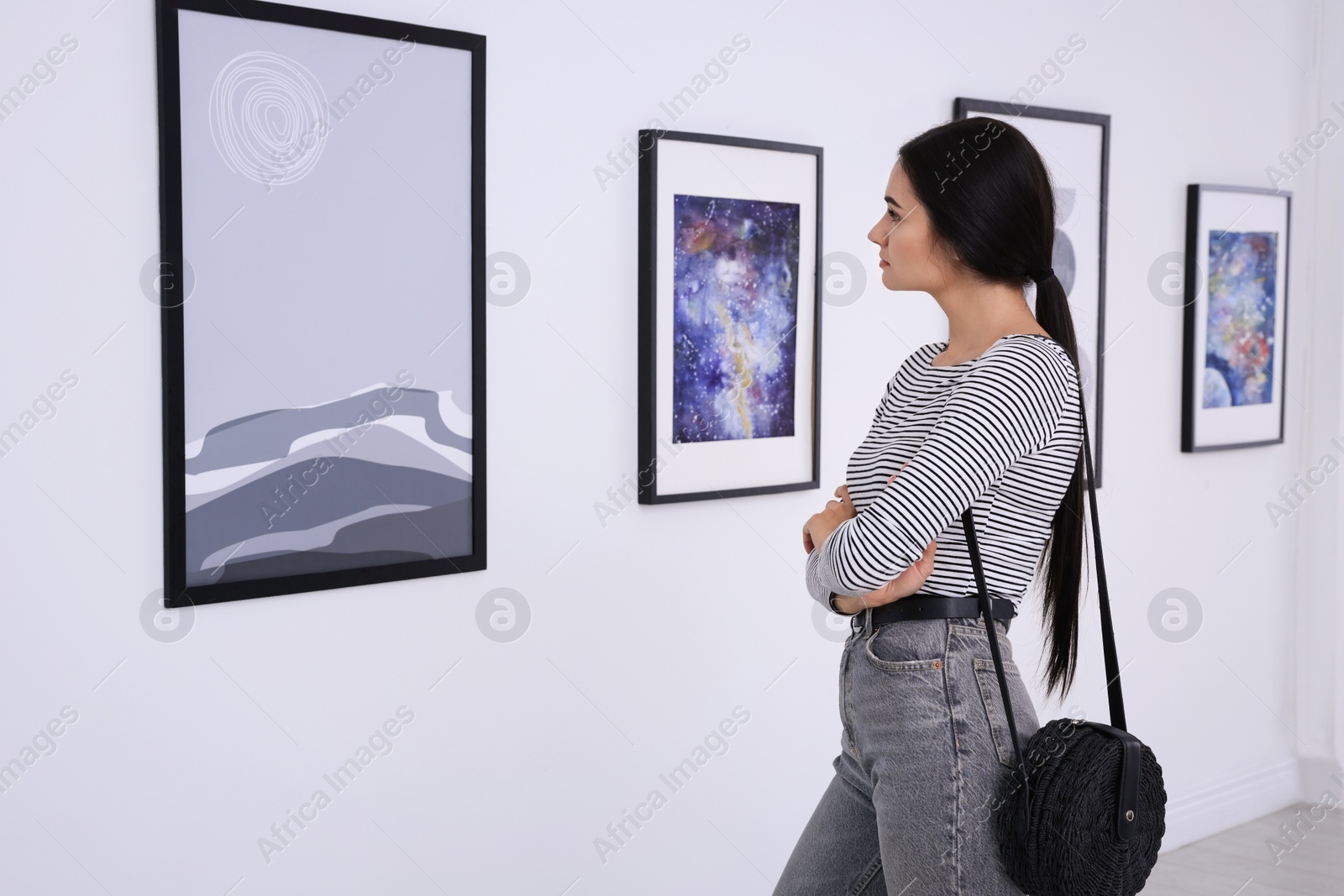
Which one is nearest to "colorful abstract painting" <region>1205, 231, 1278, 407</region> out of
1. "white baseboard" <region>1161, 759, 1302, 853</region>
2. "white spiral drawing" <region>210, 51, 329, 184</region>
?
"white baseboard" <region>1161, 759, 1302, 853</region>

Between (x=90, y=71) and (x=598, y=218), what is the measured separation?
869 millimetres

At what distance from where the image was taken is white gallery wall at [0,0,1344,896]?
172cm

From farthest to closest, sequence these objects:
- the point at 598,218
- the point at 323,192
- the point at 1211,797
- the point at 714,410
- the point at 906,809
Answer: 1. the point at 1211,797
2. the point at 714,410
3. the point at 598,218
4. the point at 323,192
5. the point at 906,809

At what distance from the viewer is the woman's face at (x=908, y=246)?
158cm

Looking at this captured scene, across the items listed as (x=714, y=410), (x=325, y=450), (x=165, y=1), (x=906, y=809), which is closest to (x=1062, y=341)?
(x=906, y=809)

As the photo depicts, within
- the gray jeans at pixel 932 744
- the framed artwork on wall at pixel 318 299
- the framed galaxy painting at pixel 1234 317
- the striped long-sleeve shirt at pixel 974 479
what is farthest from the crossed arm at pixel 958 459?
the framed galaxy painting at pixel 1234 317

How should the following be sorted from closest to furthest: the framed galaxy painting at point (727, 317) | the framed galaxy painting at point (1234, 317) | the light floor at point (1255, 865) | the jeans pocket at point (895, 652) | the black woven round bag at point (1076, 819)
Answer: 1. the black woven round bag at point (1076, 819)
2. the jeans pocket at point (895, 652)
3. the framed galaxy painting at point (727, 317)
4. the light floor at point (1255, 865)
5. the framed galaxy painting at point (1234, 317)

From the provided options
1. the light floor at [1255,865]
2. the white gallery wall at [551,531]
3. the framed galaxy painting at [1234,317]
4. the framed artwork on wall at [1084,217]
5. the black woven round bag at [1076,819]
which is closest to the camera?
the black woven round bag at [1076,819]

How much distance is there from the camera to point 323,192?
6.24ft

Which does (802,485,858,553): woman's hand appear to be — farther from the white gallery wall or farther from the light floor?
the light floor

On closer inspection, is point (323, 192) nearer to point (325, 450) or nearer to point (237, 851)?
point (325, 450)

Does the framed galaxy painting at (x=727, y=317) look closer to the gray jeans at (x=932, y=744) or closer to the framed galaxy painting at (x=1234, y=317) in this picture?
the gray jeans at (x=932, y=744)

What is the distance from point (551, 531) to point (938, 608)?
90 cm

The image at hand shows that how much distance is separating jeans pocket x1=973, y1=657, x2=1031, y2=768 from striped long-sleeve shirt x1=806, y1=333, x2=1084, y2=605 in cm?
10
